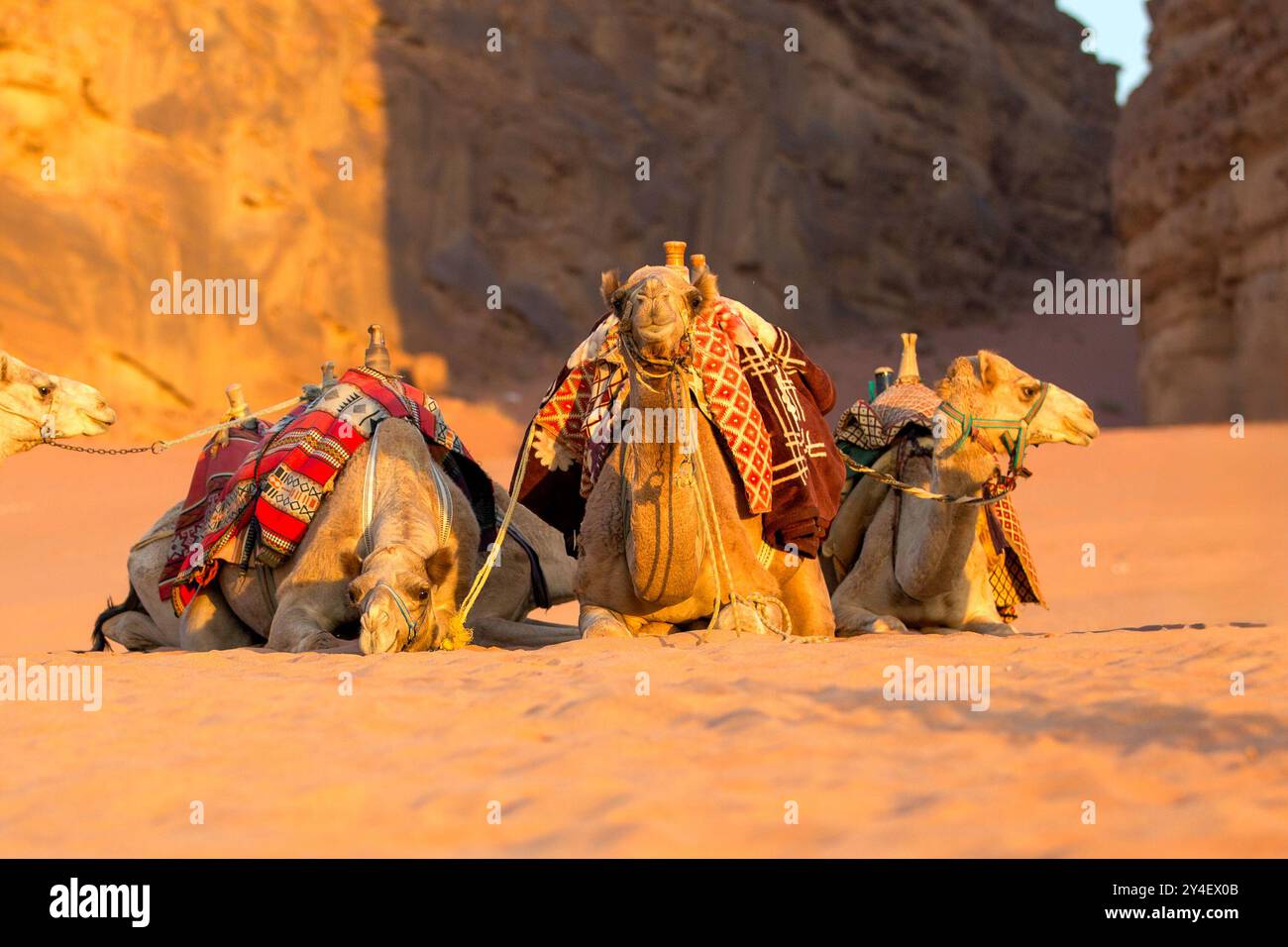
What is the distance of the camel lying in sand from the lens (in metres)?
6.63

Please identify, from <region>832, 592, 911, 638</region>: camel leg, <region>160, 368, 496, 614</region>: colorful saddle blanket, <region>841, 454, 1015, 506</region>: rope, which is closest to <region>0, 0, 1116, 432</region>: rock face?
<region>160, 368, 496, 614</region>: colorful saddle blanket

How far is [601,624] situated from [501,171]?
2184 centimetres

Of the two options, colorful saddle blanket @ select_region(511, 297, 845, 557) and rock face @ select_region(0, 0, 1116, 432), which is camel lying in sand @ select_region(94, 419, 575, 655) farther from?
rock face @ select_region(0, 0, 1116, 432)

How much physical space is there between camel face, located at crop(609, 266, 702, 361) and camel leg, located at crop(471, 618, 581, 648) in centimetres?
196

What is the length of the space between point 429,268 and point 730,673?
2132 centimetres

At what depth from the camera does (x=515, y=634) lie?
762 centimetres

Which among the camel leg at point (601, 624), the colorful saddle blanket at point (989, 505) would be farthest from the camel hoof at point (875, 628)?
the camel leg at point (601, 624)

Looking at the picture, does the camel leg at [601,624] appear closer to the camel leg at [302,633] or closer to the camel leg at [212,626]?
the camel leg at [302,633]

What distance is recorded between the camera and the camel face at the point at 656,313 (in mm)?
5867

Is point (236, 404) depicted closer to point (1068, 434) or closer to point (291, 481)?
point (291, 481)

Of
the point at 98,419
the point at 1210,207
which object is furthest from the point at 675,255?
the point at 1210,207

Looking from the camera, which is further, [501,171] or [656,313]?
[501,171]

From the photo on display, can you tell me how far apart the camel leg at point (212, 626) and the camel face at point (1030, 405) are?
356 centimetres

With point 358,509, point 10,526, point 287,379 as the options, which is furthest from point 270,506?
point 287,379
